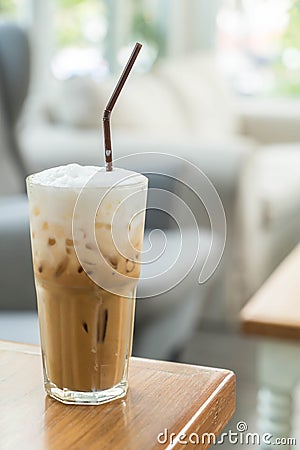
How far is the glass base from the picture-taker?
0.63 m

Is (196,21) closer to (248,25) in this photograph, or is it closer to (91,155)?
(248,25)

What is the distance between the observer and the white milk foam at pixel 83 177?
60 cm

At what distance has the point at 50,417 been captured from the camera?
2.01ft

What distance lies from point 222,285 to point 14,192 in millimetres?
968

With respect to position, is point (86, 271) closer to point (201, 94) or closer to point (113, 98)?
point (113, 98)

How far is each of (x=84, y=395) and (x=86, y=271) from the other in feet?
0.33

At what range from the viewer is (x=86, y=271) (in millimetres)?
605

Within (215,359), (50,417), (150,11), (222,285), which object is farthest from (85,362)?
(150,11)

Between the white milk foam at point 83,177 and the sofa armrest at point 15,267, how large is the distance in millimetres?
935

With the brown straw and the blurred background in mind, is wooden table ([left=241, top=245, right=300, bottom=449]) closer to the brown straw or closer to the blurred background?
the blurred background

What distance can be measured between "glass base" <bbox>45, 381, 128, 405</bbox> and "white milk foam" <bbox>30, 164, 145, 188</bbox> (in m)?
0.16

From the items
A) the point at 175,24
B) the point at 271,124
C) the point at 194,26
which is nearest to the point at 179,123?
the point at 271,124

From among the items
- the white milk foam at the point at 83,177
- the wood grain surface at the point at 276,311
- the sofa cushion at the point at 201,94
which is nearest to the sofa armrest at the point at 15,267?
the wood grain surface at the point at 276,311

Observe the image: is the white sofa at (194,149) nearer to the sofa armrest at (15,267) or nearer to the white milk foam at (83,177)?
the sofa armrest at (15,267)
